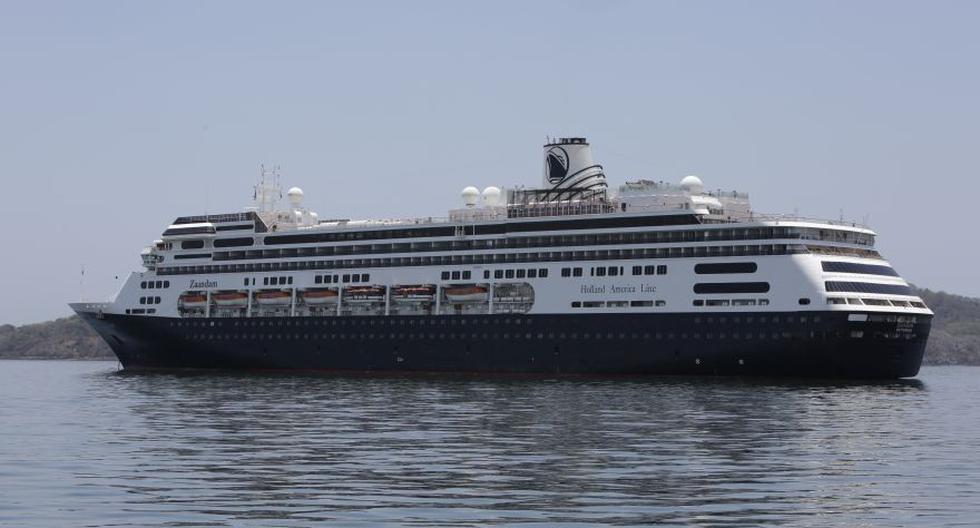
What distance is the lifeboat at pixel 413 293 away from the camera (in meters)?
99.9

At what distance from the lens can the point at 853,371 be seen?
266 ft

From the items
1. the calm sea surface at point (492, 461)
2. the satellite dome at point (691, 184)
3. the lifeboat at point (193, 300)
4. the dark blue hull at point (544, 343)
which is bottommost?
the calm sea surface at point (492, 461)

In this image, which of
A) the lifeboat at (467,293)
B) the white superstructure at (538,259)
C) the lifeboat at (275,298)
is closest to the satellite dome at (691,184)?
the white superstructure at (538,259)

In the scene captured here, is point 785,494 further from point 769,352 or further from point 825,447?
point 769,352

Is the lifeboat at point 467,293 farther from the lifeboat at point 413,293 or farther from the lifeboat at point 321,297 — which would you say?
the lifeboat at point 321,297

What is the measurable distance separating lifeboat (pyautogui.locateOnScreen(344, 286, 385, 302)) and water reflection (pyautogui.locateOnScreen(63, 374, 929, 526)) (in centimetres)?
3592

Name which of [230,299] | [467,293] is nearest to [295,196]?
[230,299]

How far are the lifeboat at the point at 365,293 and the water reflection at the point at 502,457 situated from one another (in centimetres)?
3592

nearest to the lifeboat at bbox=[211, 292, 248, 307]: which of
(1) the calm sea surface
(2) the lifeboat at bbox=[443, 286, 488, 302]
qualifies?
(2) the lifeboat at bbox=[443, 286, 488, 302]

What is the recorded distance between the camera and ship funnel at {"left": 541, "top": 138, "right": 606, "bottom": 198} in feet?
331

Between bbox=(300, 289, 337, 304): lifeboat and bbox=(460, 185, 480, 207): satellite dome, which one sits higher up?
bbox=(460, 185, 480, 207): satellite dome

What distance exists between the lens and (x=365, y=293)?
103 metres

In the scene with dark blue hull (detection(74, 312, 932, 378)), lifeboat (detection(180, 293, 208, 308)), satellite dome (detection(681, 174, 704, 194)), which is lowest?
dark blue hull (detection(74, 312, 932, 378))

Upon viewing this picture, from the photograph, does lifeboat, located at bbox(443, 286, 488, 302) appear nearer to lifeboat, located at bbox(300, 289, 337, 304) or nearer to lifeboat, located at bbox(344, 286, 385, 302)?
lifeboat, located at bbox(344, 286, 385, 302)
